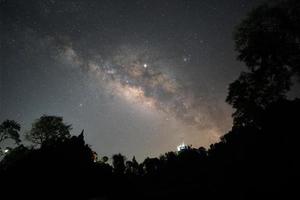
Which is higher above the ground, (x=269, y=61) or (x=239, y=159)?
(x=269, y=61)

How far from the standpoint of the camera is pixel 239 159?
2252cm

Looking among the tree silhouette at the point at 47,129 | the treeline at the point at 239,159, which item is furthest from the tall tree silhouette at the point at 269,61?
the tree silhouette at the point at 47,129

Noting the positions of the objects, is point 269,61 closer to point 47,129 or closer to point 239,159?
point 239,159

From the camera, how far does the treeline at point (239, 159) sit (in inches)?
751

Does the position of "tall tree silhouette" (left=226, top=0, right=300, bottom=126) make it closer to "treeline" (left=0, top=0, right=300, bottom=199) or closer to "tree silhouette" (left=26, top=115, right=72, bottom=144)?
"treeline" (left=0, top=0, right=300, bottom=199)

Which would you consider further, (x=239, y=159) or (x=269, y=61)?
(x=269, y=61)

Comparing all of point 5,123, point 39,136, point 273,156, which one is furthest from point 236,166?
point 39,136

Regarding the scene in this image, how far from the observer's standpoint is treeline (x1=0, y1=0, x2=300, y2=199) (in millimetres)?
19078

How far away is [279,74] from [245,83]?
345 cm

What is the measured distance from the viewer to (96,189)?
2373 centimetres

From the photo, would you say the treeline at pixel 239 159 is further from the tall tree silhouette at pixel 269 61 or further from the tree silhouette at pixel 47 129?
the tree silhouette at pixel 47 129

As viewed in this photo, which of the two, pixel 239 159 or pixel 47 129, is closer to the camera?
pixel 239 159

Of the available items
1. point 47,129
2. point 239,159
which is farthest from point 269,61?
point 47,129

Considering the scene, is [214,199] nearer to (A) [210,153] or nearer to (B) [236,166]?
(B) [236,166]
